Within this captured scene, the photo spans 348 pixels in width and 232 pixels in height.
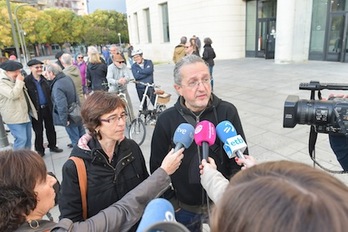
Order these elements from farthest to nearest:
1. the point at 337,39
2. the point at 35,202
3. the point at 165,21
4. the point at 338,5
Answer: the point at 165,21 → the point at 337,39 → the point at 338,5 → the point at 35,202

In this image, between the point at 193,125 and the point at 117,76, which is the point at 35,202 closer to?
the point at 193,125

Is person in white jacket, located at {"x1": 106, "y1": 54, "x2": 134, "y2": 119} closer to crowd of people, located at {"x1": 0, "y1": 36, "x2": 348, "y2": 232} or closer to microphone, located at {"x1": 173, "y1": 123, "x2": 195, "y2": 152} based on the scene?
crowd of people, located at {"x1": 0, "y1": 36, "x2": 348, "y2": 232}

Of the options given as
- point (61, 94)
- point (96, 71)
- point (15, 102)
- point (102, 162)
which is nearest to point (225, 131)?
point (102, 162)

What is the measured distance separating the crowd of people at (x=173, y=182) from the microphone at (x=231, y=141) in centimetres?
7

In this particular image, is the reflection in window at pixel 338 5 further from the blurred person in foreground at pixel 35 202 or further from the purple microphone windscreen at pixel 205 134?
the blurred person in foreground at pixel 35 202

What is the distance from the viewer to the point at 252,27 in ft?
63.4

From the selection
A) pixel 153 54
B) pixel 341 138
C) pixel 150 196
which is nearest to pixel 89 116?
pixel 150 196

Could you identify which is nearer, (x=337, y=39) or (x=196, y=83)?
(x=196, y=83)

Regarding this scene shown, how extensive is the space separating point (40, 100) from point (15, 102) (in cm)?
55

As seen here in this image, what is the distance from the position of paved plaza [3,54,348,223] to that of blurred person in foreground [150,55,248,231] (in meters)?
2.07

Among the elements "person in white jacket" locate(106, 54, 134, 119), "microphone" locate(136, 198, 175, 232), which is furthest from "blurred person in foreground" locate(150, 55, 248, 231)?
"person in white jacket" locate(106, 54, 134, 119)

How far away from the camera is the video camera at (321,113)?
1602 millimetres

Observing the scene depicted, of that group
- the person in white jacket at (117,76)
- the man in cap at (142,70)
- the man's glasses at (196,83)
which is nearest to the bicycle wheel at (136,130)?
the person in white jacket at (117,76)

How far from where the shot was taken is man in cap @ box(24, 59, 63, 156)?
4664 mm
